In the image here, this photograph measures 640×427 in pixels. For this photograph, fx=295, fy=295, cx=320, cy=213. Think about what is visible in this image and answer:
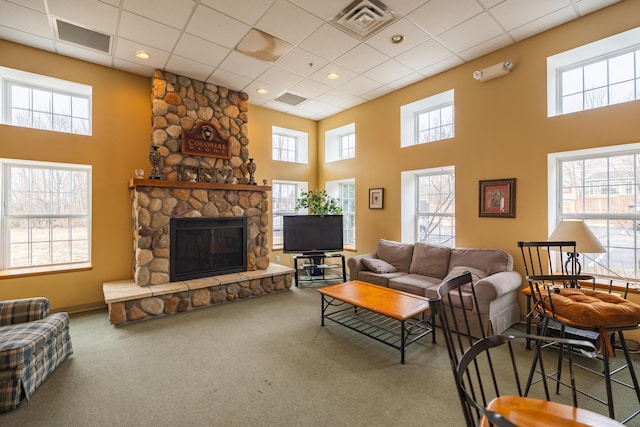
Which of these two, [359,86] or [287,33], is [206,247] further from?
[359,86]

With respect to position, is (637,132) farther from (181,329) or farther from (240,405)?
(181,329)

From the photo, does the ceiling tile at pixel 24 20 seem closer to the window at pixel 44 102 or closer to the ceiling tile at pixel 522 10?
the window at pixel 44 102

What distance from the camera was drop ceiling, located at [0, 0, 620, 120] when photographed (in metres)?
2.82

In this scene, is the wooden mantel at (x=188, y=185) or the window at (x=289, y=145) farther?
the window at (x=289, y=145)

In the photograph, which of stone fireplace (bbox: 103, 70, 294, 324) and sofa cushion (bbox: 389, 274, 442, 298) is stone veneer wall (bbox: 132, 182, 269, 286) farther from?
sofa cushion (bbox: 389, 274, 442, 298)

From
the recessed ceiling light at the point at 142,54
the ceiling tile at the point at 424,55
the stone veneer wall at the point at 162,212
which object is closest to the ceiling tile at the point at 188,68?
the recessed ceiling light at the point at 142,54

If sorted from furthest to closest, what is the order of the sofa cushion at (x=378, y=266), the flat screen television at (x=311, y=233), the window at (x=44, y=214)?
the flat screen television at (x=311, y=233), the sofa cushion at (x=378, y=266), the window at (x=44, y=214)

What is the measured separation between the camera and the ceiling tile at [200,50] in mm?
3371

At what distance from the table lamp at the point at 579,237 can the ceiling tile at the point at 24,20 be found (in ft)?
17.6

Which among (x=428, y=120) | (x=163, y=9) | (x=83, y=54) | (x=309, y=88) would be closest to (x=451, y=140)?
(x=428, y=120)

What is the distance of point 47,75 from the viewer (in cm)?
361

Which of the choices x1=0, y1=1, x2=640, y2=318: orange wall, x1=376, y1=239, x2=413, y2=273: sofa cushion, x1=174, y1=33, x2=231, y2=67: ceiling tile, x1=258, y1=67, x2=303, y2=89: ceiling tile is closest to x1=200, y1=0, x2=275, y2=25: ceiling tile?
x1=174, y1=33, x2=231, y2=67: ceiling tile

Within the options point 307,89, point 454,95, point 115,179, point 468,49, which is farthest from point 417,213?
point 115,179

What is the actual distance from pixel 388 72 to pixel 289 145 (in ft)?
8.66
